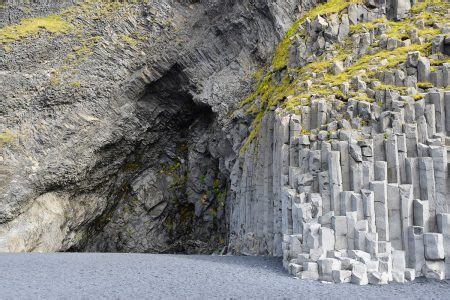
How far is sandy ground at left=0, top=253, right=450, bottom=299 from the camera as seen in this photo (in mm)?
11484

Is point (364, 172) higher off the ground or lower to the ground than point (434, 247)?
higher

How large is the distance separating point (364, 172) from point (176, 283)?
284 inches

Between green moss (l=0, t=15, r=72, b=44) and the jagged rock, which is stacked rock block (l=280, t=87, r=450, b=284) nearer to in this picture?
the jagged rock

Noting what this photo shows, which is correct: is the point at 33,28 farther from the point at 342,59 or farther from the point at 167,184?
the point at 342,59

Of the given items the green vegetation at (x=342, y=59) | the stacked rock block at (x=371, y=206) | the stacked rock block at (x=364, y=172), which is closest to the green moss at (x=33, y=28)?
the green vegetation at (x=342, y=59)

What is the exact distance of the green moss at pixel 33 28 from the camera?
31734 millimetres

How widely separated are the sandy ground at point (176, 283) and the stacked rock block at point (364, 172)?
78 centimetres

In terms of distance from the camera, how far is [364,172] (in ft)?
49.7

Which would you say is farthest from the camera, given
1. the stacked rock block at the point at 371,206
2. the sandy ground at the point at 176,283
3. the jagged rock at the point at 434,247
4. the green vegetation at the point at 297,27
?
the green vegetation at the point at 297,27

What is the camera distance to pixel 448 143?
1562 centimetres

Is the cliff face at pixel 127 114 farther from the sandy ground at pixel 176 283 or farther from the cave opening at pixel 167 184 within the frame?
the sandy ground at pixel 176 283

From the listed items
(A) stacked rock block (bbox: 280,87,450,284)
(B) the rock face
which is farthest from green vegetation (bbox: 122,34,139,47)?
(A) stacked rock block (bbox: 280,87,450,284)

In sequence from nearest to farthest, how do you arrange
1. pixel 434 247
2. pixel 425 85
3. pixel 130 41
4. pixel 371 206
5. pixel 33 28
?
pixel 434 247 → pixel 371 206 → pixel 425 85 → pixel 33 28 → pixel 130 41

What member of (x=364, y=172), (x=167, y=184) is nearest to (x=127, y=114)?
(x=167, y=184)
